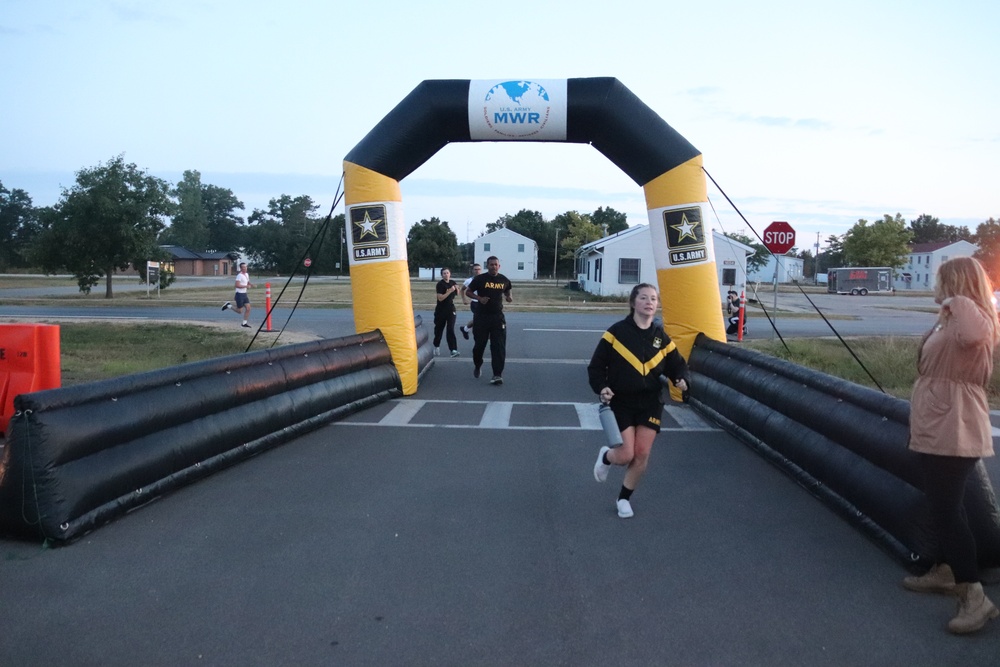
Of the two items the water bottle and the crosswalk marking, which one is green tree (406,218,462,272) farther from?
the water bottle

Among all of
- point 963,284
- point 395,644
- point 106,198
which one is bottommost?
point 395,644

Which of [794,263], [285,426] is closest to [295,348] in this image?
[285,426]

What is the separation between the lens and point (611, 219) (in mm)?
102188

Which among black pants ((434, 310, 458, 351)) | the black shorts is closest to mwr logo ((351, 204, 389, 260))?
black pants ((434, 310, 458, 351))

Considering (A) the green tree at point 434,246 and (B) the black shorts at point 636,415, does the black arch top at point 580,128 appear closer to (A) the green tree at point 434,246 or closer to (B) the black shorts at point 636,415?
(B) the black shorts at point 636,415

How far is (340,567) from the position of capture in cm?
491

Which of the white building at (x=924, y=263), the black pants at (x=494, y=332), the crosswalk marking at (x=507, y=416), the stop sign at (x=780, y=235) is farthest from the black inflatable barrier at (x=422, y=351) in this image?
the white building at (x=924, y=263)

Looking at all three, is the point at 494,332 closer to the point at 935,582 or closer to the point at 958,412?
the point at 935,582

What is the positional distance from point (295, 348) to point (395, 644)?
18.2ft

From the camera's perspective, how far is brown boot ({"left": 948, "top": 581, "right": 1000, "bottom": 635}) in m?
4.07

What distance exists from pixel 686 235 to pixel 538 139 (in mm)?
2500

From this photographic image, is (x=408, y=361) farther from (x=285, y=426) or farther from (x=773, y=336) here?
(x=773, y=336)

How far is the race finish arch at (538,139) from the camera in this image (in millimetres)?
11242

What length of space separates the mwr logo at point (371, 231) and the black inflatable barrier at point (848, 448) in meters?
5.21
